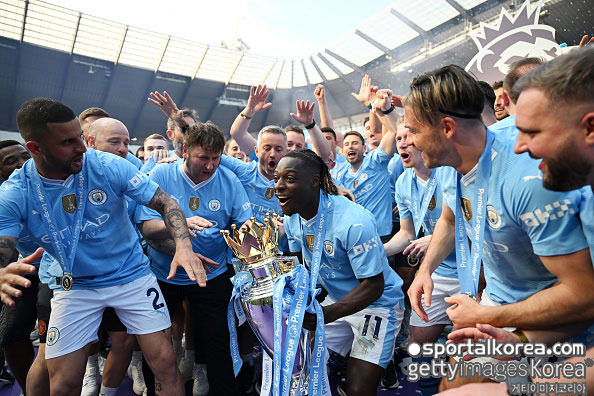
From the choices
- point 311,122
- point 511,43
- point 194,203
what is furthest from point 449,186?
point 511,43

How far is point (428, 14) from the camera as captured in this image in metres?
19.6

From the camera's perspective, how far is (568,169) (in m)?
1.25

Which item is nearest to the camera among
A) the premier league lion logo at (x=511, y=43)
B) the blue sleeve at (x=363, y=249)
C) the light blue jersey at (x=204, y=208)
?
the blue sleeve at (x=363, y=249)

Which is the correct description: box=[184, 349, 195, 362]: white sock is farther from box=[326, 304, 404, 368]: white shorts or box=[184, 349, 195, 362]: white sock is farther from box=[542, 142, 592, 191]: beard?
box=[542, 142, 592, 191]: beard

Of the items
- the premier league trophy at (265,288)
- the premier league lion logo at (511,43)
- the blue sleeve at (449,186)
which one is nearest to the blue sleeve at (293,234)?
the premier league trophy at (265,288)

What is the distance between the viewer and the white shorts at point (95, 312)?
2.41 metres

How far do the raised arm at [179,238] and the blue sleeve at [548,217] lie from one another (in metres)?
1.64

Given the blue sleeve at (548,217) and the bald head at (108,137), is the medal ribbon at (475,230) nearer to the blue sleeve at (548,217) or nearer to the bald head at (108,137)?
the blue sleeve at (548,217)

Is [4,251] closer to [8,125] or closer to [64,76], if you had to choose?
[64,76]

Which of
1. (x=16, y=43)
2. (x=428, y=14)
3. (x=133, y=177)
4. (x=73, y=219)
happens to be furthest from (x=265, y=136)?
(x=16, y=43)

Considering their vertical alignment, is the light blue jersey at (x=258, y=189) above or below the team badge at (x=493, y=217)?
below

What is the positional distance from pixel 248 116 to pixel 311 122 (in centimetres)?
76

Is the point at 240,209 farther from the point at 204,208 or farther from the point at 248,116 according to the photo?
the point at 248,116

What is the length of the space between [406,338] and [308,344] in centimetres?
242
